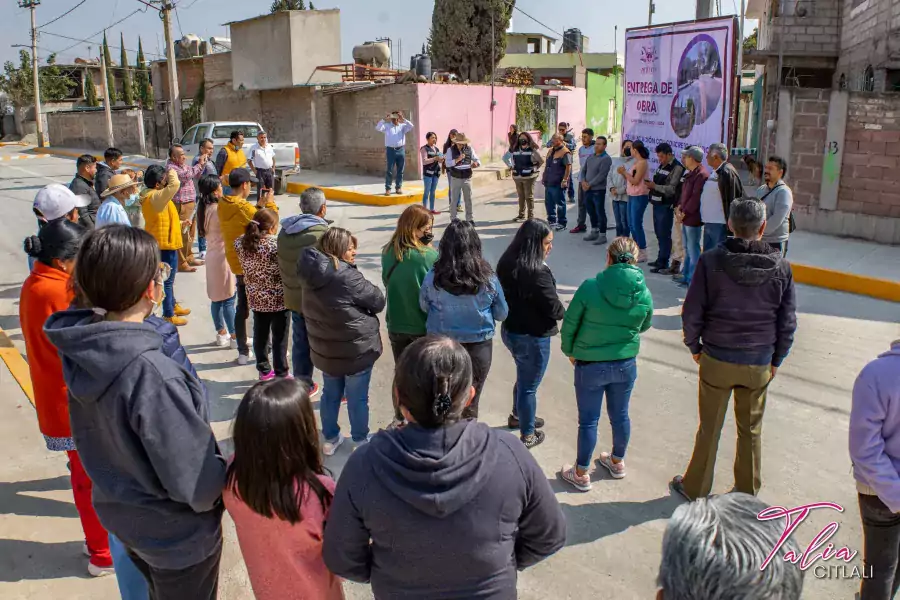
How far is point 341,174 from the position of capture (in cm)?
1989

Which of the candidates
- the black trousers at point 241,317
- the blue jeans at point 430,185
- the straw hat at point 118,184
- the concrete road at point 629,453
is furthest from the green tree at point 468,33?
the black trousers at point 241,317

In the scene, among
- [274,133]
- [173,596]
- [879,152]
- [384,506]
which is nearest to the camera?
[384,506]

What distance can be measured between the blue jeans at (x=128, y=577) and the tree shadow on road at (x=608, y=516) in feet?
7.06

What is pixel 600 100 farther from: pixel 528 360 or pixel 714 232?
pixel 528 360

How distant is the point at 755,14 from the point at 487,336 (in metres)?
24.1

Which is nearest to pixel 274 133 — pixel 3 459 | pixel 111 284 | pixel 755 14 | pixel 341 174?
pixel 341 174

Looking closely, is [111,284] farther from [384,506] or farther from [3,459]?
[3,459]

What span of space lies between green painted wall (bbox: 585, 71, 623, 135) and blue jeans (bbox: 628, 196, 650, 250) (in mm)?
24166

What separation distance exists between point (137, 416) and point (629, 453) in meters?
3.51

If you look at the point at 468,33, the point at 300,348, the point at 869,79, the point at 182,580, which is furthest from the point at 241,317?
the point at 468,33

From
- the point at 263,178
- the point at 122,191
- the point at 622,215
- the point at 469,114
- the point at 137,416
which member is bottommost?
the point at 622,215

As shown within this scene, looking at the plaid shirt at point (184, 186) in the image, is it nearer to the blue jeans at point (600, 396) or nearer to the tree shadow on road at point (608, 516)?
the blue jeans at point (600, 396)

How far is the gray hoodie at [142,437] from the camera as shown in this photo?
223 cm

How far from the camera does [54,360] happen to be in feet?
11.3
